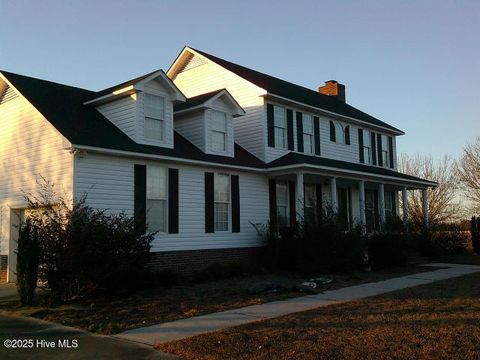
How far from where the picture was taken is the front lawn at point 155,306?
31.6 feet

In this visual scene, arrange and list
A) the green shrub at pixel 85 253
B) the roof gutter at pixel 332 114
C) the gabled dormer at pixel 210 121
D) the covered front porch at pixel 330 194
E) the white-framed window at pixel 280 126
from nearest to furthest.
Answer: the green shrub at pixel 85 253 < the gabled dormer at pixel 210 121 < the covered front porch at pixel 330 194 < the roof gutter at pixel 332 114 < the white-framed window at pixel 280 126

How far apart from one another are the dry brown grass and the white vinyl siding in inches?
279

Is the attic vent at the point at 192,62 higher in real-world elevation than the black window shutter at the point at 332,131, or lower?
higher

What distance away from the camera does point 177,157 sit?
16281mm

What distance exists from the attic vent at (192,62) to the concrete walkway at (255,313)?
44.4ft

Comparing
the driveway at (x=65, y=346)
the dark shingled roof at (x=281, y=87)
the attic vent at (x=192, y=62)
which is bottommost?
the driveway at (x=65, y=346)

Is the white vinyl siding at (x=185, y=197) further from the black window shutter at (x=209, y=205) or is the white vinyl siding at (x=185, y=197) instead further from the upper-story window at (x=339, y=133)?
the upper-story window at (x=339, y=133)

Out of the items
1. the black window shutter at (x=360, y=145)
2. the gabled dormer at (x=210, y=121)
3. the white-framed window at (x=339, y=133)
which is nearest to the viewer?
the gabled dormer at (x=210, y=121)

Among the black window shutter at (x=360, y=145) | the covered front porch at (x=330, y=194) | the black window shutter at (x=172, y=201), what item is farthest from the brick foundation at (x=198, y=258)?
the black window shutter at (x=360, y=145)

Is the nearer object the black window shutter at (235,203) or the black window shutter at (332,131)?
the black window shutter at (235,203)

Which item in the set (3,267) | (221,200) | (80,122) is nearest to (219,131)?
(221,200)

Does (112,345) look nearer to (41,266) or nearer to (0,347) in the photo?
(0,347)

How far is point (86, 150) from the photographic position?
547 inches

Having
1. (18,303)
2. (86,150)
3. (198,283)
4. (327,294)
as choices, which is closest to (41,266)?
(18,303)
